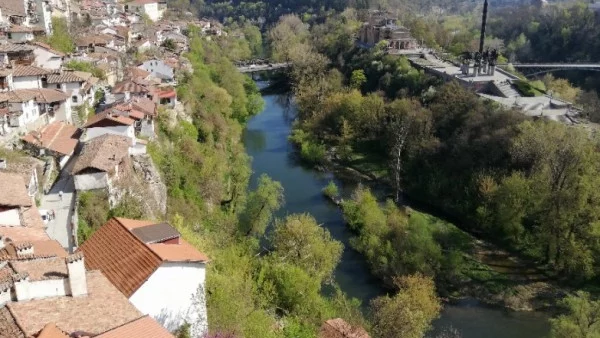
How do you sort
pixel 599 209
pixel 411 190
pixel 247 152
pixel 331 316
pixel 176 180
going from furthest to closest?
pixel 247 152 < pixel 411 190 < pixel 176 180 < pixel 599 209 < pixel 331 316

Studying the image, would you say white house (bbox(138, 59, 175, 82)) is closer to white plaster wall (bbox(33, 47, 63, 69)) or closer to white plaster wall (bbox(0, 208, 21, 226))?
white plaster wall (bbox(33, 47, 63, 69))

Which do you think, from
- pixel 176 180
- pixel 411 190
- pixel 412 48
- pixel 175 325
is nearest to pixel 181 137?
pixel 176 180

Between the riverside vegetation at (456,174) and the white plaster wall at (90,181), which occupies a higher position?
the white plaster wall at (90,181)

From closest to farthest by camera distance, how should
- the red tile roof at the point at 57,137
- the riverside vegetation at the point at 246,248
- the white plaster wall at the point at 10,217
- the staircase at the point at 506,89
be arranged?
the white plaster wall at the point at 10,217 → the riverside vegetation at the point at 246,248 → the red tile roof at the point at 57,137 → the staircase at the point at 506,89

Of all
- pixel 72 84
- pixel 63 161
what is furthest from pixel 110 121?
pixel 72 84

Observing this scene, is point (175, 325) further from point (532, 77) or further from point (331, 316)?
point (532, 77)

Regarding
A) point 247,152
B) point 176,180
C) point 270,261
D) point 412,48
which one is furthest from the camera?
point 412,48

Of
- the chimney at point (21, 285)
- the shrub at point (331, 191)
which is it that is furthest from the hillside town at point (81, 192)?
the shrub at point (331, 191)

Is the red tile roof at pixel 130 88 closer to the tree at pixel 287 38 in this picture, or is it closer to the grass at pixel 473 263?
the grass at pixel 473 263
